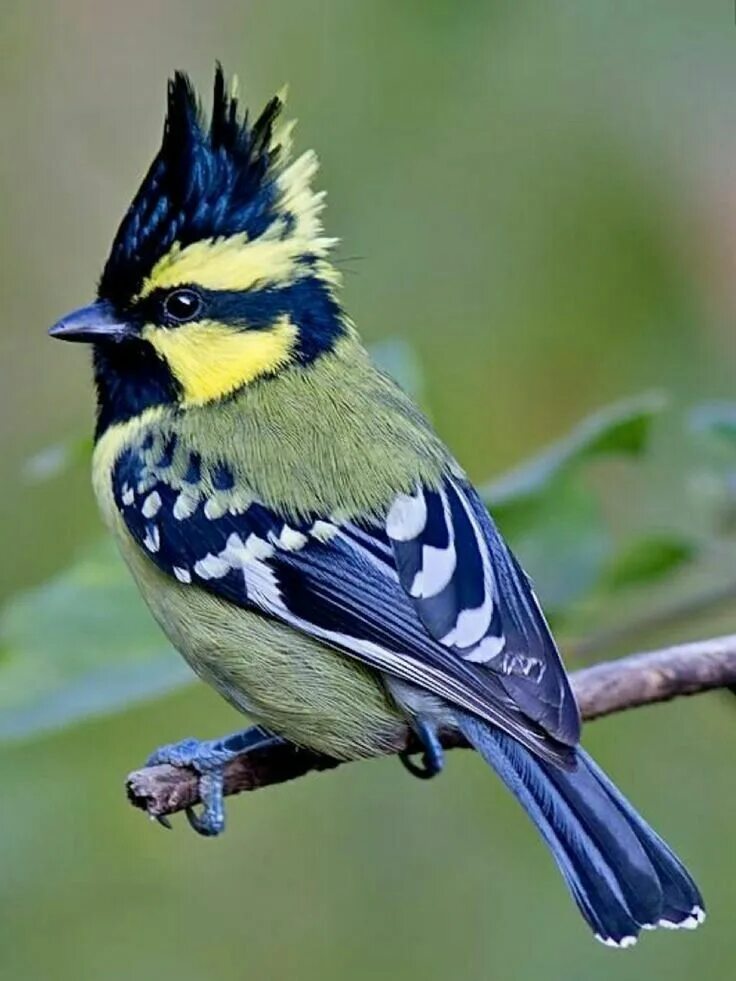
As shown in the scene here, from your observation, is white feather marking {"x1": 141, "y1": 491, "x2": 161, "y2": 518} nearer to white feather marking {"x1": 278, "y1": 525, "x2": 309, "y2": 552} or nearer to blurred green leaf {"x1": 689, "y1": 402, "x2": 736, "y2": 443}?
white feather marking {"x1": 278, "y1": 525, "x2": 309, "y2": 552}

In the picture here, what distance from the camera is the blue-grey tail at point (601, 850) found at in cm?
225

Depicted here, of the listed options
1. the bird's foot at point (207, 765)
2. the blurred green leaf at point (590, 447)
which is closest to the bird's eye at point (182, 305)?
the blurred green leaf at point (590, 447)

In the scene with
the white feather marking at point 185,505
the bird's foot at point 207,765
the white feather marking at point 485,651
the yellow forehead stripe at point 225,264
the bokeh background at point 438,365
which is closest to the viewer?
the white feather marking at point 485,651

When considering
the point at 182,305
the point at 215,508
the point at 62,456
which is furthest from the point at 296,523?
the point at 182,305

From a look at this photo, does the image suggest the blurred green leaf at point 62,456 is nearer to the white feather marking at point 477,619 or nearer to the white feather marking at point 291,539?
the white feather marking at point 291,539

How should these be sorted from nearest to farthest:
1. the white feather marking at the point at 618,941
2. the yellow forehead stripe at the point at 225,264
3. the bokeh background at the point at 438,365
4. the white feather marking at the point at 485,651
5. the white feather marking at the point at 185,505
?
the white feather marking at the point at 618,941 < the white feather marking at the point at 485,651 < the white feather marking at the point at 185,505 < the yellow forehead stripe at the point at 225,264 < the bokeh background at the point at 438,365

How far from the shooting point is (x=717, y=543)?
2617 millimetres

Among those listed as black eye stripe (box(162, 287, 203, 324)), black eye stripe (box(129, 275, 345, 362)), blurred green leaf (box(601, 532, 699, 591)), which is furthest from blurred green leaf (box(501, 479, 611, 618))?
black eye stripe (box(162, 287, 203, 324))

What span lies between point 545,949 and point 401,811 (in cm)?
55

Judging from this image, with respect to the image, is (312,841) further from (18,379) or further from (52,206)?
(52,206)

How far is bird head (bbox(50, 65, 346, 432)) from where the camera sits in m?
2.67

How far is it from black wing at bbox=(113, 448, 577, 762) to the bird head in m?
0.18

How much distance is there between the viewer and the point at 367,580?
94.8 inches

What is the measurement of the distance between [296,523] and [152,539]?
242 millimetres
